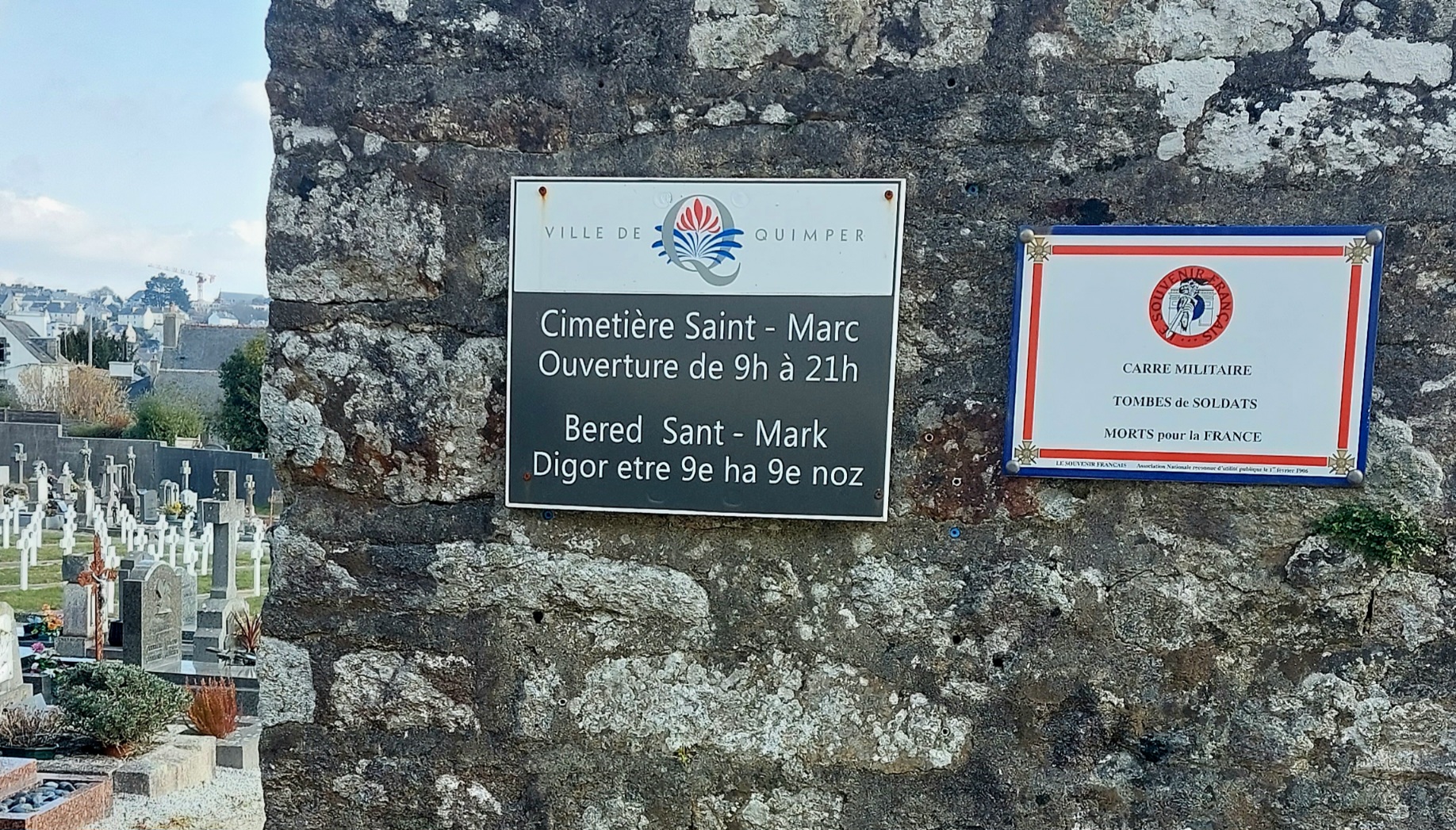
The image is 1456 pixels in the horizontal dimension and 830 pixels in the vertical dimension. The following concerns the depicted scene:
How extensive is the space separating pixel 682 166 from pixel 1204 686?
1.38 metres

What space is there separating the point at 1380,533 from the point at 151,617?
8528 mm

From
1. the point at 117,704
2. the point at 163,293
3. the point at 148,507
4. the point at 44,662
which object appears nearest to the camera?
the point at 117,704

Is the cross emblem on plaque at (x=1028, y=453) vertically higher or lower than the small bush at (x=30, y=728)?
higher

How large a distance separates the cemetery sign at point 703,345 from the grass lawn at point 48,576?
A: 28.8ft

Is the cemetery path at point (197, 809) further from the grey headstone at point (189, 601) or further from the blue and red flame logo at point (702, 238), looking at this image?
the blue and red flame logo at point (702, 238)

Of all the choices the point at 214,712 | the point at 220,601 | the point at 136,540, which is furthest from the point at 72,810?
the point at 136,540

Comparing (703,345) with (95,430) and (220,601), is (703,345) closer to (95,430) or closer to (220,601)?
(220,601)

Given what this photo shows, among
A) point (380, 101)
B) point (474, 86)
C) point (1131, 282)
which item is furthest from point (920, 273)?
point (380, 101)

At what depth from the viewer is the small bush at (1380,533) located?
1.81 m

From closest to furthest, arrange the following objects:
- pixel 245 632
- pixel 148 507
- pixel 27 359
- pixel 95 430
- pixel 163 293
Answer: pixel 245 632 < pixel 148 507 < pixel 95 430 < pixel 27 359 < pixel 163 293

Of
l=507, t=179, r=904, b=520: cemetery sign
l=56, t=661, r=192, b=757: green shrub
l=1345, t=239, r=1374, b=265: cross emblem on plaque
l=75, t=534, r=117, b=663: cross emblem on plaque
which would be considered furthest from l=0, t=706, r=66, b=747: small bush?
l=1345, t=239, r=1374, b=265: cross emblem on plaque

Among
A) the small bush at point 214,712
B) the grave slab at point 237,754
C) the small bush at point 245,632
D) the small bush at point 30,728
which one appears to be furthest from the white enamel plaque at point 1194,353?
the small bush at point 245,632

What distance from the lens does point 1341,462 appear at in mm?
1811

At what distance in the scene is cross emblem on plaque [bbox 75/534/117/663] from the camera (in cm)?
812
